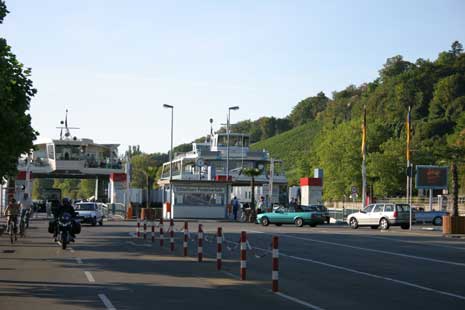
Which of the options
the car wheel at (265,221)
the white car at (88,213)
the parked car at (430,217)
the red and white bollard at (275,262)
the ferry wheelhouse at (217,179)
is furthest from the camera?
the ferry wheelhouse at (217,179)

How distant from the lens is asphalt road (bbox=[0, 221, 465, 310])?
1384 cm

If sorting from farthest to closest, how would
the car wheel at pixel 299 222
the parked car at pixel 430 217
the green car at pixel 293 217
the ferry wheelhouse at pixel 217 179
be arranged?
the ferry wheelhouse at pixel 217 179 → the parked car at pixel 430 217 → the car wheel at pixel 299 222 → the green car at pixel 293 217

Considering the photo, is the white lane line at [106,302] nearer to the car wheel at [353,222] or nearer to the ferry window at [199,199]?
the car wheel at [353,222]

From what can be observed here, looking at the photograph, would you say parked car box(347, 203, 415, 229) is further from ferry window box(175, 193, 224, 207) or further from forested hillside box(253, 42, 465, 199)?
ferry window box(175, 193, 224, 207)

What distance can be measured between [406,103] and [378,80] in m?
49.2

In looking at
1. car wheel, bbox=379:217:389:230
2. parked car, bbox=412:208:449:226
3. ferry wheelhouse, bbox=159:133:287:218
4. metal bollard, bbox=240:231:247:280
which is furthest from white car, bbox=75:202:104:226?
metal bollard, bbox=240:231:247:280

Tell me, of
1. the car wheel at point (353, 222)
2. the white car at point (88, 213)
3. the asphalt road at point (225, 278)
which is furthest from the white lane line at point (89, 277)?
the car wheel at point (353, 222)

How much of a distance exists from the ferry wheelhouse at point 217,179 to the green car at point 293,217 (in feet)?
28.0

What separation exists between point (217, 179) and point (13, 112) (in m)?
47.5

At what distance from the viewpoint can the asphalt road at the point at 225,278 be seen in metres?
13.8

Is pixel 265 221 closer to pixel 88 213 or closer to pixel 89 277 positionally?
pixel 88 213

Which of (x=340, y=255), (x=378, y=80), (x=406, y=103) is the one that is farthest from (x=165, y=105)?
(x=378, y=80)

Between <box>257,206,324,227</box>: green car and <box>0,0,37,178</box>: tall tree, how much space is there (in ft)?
83.0

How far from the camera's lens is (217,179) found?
73000mm
